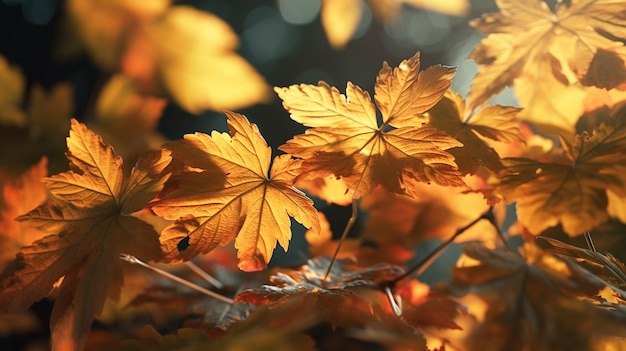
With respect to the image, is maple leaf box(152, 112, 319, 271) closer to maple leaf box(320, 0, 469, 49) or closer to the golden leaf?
maple leaf box(320, 0, 469, 49)

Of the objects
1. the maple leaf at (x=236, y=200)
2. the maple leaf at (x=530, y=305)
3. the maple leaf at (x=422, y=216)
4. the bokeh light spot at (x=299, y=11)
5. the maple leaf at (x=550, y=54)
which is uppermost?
the maple leaf at (x=550, y=54)

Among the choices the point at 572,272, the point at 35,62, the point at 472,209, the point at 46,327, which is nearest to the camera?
the point at 572,272

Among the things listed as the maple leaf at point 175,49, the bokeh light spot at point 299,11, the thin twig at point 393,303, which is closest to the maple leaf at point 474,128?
the thin twig at point 393,303

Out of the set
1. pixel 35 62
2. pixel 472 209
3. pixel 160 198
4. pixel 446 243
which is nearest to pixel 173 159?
pixel 160 198

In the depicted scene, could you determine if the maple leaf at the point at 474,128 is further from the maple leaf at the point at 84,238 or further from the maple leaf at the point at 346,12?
the maple leaf at the point at 346,12

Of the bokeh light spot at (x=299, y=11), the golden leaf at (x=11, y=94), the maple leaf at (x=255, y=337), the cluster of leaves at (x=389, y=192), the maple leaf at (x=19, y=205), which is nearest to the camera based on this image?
the maple leaf at (x=255, y=337)

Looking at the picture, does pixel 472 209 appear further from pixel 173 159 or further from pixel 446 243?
pixel 173 159

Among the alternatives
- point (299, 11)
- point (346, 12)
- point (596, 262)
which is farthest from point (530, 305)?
point (299, 11)
